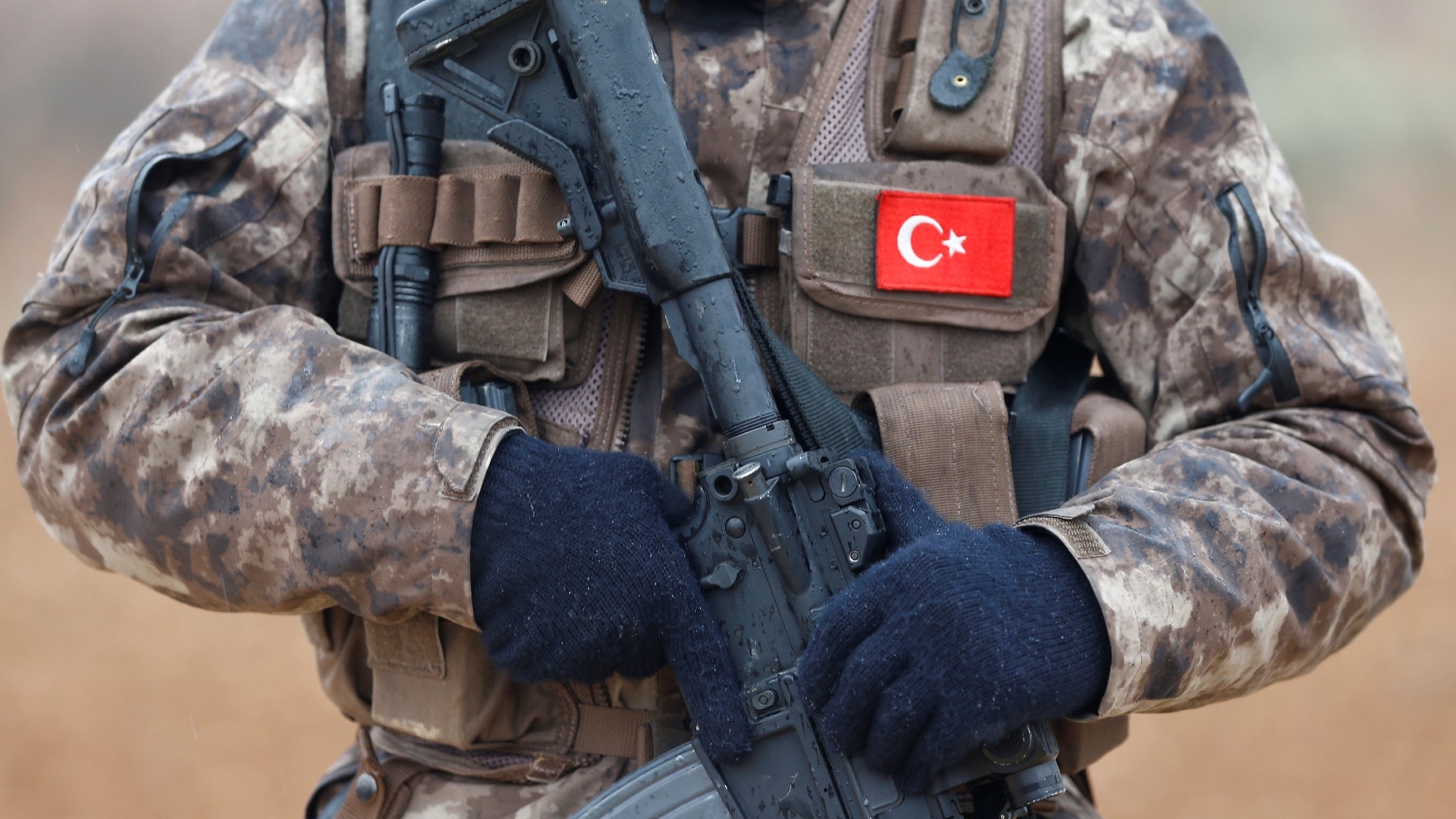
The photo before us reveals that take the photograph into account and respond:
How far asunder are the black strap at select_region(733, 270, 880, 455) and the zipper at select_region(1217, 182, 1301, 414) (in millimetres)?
633

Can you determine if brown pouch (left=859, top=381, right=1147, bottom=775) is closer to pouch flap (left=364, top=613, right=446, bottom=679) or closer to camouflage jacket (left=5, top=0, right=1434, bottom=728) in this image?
camouflage jacket (left=5, top=0, right=1434, bottom=728)

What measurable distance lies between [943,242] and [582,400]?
627 mm

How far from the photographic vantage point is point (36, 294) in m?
1.88

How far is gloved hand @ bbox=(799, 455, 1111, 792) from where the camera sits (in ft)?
4.98

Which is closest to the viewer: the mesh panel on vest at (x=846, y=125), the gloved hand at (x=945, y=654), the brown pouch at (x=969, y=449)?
the gloved hand at (x=945, y=654)

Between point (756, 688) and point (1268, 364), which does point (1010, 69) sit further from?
point (756, 688)

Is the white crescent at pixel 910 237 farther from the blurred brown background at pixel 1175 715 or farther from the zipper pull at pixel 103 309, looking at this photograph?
the blurred brown background at pixel 1175 715

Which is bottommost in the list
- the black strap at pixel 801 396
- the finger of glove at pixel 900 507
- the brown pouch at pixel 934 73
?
the finger of glove at pixel 900 507

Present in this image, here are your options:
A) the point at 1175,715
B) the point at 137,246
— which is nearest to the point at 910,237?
the point at 137,246

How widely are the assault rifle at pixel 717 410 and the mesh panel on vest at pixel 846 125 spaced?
12.9 inches

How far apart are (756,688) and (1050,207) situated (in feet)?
3.01

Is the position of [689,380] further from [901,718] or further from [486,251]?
[901,718]

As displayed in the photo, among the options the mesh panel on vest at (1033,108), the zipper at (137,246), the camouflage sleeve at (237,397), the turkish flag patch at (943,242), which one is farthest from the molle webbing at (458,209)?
the mesh panel on vest at (1033,108)

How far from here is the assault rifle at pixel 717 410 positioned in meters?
1.63
